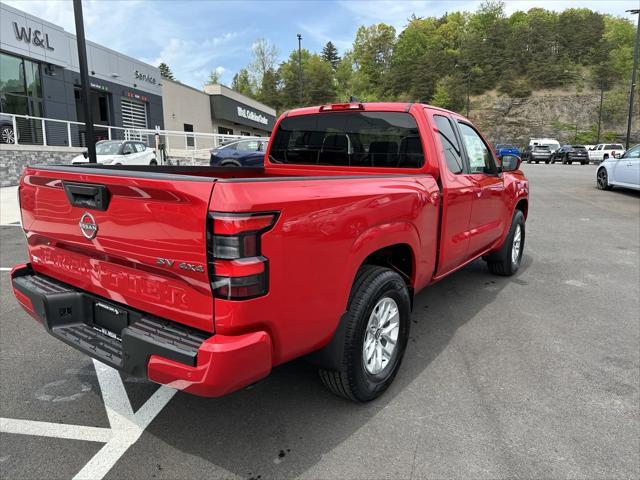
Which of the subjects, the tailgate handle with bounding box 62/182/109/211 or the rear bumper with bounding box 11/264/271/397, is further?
the tailgate handle with bounding box 62/182/109/211

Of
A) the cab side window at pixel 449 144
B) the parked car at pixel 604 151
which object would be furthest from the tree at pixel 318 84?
the cab side window at pixel 449 144

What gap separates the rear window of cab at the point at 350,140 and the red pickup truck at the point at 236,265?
0.03 metres

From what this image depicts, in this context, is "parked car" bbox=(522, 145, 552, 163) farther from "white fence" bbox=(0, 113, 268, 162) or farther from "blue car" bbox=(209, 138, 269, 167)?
"blue car" bbox=(209, 138, 269, 167)

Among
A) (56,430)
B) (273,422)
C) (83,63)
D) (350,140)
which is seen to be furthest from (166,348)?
(83,63)

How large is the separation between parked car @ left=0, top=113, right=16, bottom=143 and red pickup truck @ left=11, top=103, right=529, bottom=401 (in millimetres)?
16305

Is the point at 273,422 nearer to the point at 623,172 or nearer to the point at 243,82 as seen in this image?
the point at 623,172

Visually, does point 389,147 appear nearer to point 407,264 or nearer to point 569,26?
point 407,264

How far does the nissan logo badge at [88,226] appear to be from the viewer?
7.64ft

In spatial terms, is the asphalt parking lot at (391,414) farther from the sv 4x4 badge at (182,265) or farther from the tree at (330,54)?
the tree at (330,54)

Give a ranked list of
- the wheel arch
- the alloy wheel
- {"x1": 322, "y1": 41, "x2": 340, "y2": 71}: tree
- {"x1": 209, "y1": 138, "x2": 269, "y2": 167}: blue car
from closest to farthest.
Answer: the wheel arch < the alloy wheel < {"x1": 209, "y1": 138, "x2": 269, "y2": 167}: blue car < {"x1": 322, "y1": 41, "x2": 340, "y2": 71}: tree

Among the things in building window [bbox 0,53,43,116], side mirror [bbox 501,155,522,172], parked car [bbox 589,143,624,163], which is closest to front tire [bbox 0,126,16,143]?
building window [bbox 0,53,43,116]

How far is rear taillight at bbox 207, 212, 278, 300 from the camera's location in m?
1.87

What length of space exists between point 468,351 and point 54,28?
2606cm

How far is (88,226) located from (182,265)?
2.36 ft
